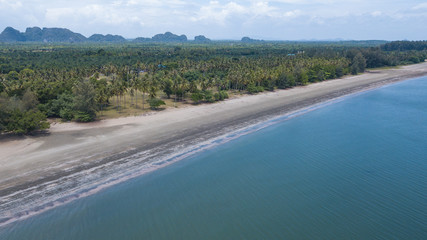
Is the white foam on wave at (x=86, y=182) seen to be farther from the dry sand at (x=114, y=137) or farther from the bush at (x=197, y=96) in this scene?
the bush at (x=197, y=96)

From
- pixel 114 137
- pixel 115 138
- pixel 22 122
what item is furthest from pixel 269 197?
pixel 22 122

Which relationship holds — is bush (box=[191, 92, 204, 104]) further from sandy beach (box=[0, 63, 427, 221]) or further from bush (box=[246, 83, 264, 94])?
bush (box=[246, 83, 264, 94])

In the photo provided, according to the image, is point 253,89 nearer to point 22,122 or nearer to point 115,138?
point 115,138

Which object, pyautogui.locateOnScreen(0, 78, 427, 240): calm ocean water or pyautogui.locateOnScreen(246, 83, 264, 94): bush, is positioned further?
pyautogui.locateOnScreen(246, 83, 264, 94): bush

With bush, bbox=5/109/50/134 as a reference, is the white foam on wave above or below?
below

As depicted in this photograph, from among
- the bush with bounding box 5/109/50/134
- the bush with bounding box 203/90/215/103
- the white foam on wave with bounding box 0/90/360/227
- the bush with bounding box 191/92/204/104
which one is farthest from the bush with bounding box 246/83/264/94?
the bush with bounding box 5/109/50/134

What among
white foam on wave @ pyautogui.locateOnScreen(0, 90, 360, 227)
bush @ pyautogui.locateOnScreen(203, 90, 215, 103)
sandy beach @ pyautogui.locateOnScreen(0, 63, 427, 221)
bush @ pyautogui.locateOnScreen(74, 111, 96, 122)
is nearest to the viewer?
white foam on wave @ pyautogui.locateOnScreen(0, 90, 360, 227)
